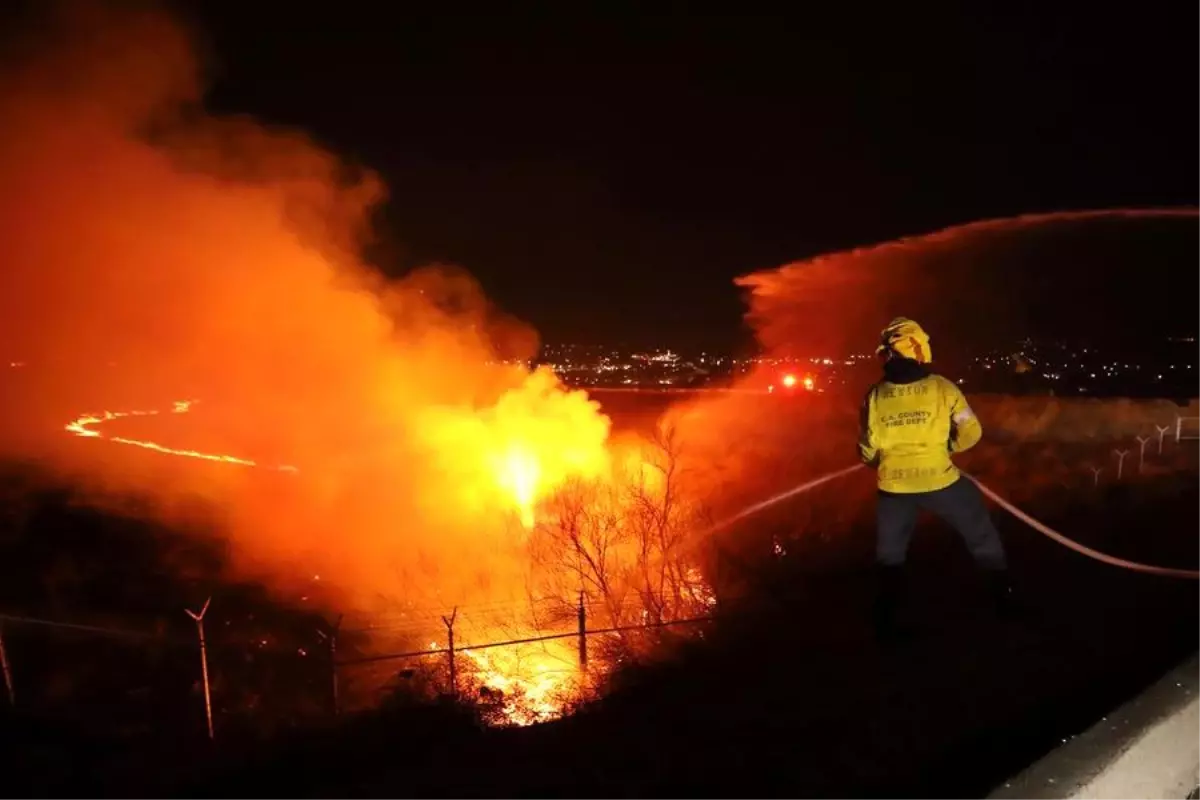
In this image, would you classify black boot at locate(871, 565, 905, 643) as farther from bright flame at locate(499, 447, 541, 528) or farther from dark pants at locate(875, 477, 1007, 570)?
bright flame at locate(499, 447, 541, 528)

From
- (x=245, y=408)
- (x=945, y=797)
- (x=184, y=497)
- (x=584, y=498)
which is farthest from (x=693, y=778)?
(x=245, y=408)

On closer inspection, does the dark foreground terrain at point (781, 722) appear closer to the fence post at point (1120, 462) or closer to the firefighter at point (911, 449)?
the firefighter at point (911, 449)

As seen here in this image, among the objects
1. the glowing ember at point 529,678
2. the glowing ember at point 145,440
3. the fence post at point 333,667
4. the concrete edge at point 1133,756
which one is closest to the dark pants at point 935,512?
the concrete edge at point 1133,756

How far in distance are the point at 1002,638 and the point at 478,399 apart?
1343 centimetres

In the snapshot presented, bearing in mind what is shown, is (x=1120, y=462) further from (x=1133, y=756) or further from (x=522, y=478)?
(x=1133, y=756)

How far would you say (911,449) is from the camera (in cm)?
426

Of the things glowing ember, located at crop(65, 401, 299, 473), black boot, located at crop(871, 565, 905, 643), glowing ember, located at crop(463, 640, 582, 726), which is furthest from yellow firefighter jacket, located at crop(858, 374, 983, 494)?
glowing ember, located at crop(65, 401, 299, 473)

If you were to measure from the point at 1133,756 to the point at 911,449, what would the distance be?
2.20m

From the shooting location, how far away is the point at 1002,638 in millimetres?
4324

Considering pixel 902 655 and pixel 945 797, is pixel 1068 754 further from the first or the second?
pixel 902 655

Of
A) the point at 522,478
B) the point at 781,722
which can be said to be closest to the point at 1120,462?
the point at 522,478

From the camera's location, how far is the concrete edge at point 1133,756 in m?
2.05

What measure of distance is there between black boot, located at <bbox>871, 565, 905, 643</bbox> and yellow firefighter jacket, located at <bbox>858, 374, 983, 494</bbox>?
1.44ft

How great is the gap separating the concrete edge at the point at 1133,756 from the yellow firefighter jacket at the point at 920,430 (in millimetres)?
1781
